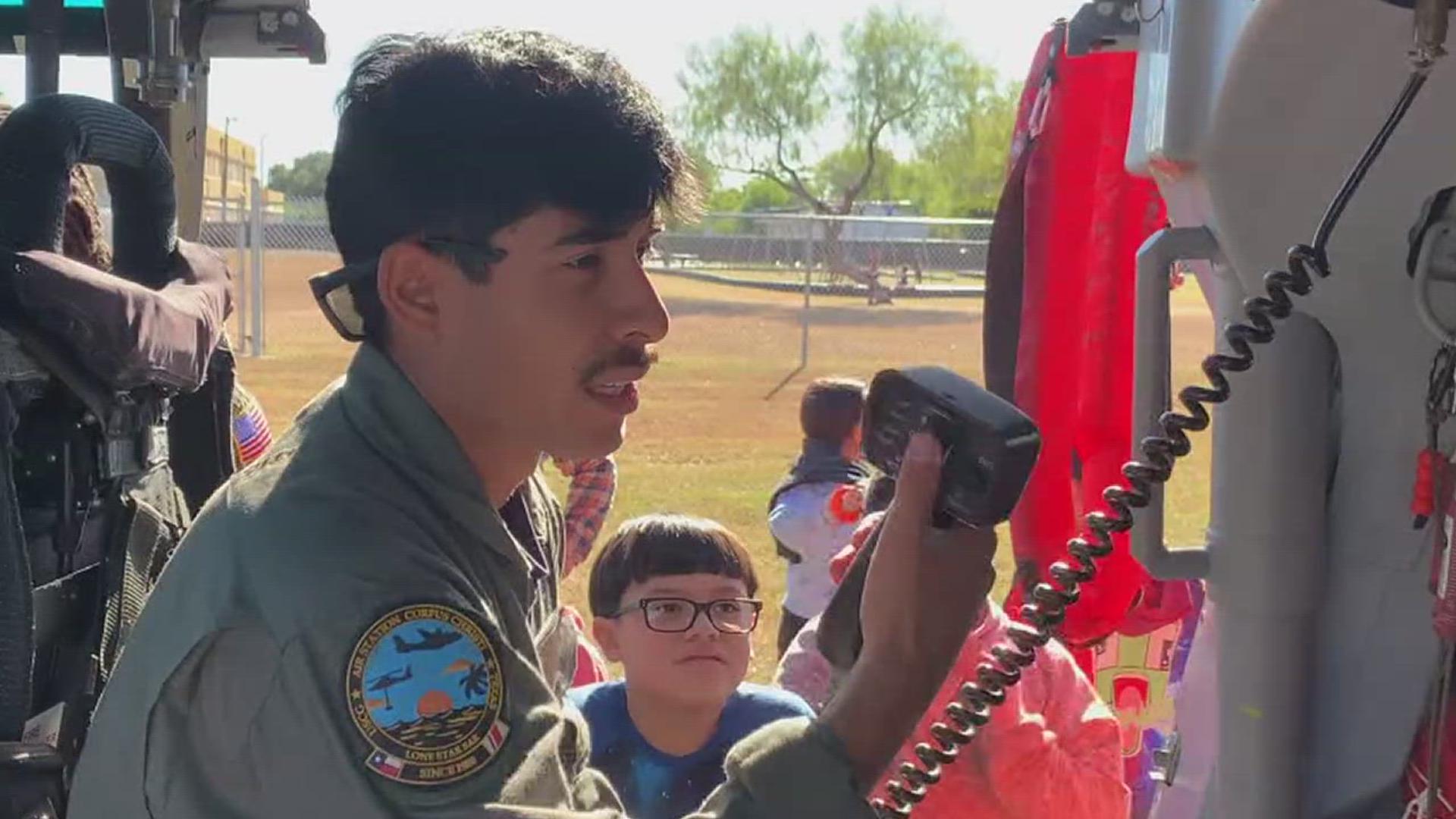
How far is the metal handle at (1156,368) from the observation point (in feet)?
5.27

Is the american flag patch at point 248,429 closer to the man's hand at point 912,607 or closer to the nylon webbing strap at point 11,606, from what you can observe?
the nylon webbing strap at point 11,606

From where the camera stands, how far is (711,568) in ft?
10.1

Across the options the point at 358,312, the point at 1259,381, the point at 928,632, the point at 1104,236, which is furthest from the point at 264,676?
the point at 1104,236

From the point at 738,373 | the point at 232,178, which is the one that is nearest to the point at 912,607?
the point at 738,373

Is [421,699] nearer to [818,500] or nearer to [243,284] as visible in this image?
[818,500]

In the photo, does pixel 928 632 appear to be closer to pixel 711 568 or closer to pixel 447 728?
pixel 447 728

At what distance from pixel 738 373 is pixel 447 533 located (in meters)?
19.7

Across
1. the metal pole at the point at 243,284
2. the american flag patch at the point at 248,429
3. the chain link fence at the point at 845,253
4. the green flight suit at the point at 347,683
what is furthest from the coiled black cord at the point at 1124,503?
the chain link fence at the point at 845,253

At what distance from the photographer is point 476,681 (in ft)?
4.35

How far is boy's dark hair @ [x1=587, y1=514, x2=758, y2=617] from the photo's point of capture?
121 inches

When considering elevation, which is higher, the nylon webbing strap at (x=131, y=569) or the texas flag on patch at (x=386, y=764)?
the texas flag on patch at (x=386, y=764)

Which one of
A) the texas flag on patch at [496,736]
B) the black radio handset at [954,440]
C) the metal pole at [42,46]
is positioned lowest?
the texas flag on patch at [496,736]

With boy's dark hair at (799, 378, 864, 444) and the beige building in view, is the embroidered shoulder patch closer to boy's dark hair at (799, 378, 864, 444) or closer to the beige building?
boy's dark hair at (799, 378, 864, 444)

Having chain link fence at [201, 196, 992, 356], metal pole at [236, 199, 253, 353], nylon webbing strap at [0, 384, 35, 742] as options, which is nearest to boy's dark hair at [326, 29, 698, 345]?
nylon webbing strap at [0, 384, 35, 742]
